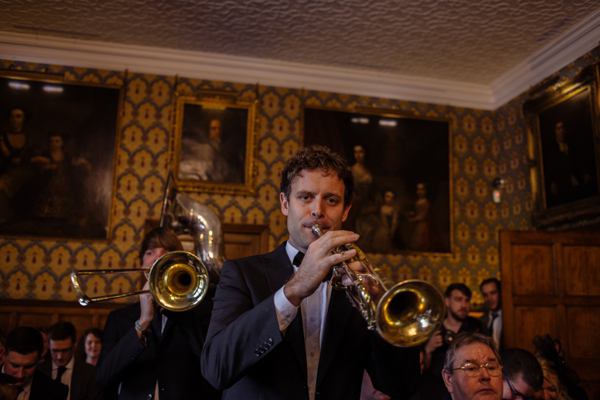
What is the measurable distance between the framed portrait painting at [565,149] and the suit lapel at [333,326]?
5.21 meters

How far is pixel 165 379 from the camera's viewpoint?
2.87 meters

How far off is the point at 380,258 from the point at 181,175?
294 cm

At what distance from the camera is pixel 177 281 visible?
2.89 meters

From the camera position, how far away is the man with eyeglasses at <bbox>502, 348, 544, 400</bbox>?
11.4 ft

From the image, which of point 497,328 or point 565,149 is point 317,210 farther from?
point 565,149

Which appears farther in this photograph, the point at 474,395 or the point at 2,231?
the point at 2,231

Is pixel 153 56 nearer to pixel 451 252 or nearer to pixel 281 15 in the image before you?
pixel 281 15

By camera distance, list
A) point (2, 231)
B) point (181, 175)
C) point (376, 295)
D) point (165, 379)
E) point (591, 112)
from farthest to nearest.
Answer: point (181, 175) → point (2, 231) → point (591, 112) → point (165, 379) → point (376, 295)

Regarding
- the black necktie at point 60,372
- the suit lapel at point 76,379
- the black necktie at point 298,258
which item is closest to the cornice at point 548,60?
the black necktie at point 298,258

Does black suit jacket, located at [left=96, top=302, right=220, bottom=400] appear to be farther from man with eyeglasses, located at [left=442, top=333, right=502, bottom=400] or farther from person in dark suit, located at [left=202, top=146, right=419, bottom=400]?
man with eyeglasses, located at [left=442, top=333, right=502, bottom=400]

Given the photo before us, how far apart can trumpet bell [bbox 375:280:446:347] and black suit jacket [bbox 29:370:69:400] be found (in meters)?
3.29

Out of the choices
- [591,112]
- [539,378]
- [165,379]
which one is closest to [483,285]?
[591,112]

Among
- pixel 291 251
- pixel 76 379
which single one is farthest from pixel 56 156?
pixel 291 251

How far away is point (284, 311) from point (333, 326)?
267 mm
